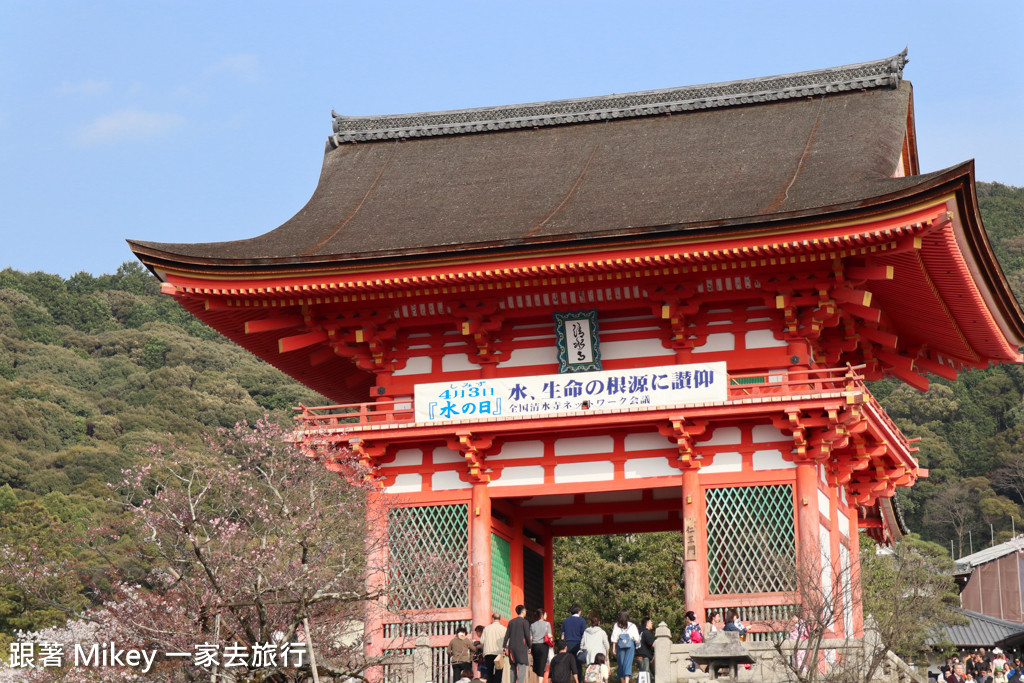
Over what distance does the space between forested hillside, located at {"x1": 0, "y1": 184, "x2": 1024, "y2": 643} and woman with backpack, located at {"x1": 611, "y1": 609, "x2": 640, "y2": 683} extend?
48.7m

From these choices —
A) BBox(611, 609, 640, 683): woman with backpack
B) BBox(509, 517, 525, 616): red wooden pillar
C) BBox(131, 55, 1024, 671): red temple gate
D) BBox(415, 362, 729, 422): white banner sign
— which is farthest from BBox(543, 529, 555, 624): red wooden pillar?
BBox(611, 609, 640, 683): woman with backpack

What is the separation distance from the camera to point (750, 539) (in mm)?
20047

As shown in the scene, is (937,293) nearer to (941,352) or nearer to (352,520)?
(941,352)

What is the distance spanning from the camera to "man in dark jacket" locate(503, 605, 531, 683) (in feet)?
59.2

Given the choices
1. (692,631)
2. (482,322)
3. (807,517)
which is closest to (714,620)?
(692,631)

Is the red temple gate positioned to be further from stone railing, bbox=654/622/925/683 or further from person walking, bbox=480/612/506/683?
person walking, bbox=480/612/506/683

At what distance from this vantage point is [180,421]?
82.1 meters

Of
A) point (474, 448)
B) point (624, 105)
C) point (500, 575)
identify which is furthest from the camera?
point (624, 105)

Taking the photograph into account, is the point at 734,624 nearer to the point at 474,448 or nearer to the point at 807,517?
the point at 807,517

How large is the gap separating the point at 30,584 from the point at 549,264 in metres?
9.06

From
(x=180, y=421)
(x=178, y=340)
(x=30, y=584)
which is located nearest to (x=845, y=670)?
(x=30, y=584)

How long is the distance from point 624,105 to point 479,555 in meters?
10.0

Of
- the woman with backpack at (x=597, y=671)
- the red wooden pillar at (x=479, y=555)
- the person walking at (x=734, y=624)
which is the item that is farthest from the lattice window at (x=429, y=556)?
the person walking at (x=734, y=624)

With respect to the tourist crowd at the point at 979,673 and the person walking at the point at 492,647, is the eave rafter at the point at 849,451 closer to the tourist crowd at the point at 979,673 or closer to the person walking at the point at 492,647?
the person walking at the point at 492,647
